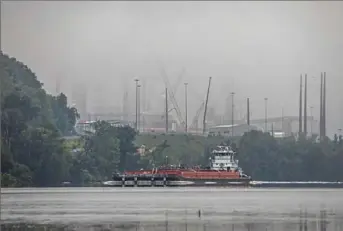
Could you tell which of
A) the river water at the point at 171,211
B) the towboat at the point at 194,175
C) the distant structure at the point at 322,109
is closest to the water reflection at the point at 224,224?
the river water at the point at 171,211

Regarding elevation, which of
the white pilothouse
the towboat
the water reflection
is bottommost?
the water reflection

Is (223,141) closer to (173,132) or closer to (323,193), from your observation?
(173,132)

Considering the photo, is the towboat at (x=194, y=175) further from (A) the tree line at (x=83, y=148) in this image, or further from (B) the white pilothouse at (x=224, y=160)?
(A) the tree line at (x=83, y=148)

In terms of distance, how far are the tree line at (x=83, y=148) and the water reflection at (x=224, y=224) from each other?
687 cm

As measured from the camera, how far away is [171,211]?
52.6ft

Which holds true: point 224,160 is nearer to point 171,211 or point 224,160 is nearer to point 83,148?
point 83,148

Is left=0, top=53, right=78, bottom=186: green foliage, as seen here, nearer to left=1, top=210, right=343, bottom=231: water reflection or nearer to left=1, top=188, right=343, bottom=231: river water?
left=1, top=188, right=343, bottom=231: river water

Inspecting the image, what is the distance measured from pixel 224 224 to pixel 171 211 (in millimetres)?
2766

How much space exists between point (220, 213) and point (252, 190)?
29.9 feet

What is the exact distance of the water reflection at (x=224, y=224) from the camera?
12.8 meters

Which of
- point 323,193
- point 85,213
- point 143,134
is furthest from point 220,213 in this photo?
point 143,134

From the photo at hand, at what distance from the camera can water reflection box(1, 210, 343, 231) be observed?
41.9 ft

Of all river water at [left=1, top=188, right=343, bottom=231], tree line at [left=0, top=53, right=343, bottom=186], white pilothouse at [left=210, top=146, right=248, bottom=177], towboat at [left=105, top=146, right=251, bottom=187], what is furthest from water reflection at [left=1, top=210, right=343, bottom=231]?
towboat at [left=105, top=146, right=251, bottom=187]

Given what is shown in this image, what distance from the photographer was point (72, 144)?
84.1 feet
